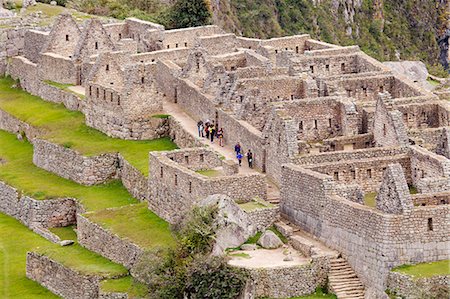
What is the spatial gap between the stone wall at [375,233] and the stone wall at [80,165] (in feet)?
46.1

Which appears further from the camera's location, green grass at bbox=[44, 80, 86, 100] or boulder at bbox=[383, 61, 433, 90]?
boulder at bbox=[383, 61, 433, 90]

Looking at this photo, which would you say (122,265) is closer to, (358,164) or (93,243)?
(93,243)

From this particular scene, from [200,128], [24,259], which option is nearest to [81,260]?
[24,259]

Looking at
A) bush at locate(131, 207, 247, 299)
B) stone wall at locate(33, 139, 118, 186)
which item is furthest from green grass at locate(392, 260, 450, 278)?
stone wall at locate(33, 139, 118, 186)

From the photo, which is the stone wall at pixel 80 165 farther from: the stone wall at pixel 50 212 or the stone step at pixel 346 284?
the stone step at pixel 346 284

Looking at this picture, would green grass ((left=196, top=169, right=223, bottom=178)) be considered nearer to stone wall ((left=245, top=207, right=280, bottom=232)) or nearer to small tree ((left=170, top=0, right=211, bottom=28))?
stone wall ((left=245, top=207, right=280, bottom=232))

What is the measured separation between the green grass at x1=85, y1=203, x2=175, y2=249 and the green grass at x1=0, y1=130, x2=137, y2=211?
2020 mm

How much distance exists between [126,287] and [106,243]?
12.4 feet

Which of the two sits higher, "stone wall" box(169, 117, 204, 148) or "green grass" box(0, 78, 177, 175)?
"stone wall" box(169, 117, 204, 148)

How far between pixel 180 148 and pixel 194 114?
3203mm

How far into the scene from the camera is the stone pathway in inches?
2359

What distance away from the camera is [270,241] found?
184 ft

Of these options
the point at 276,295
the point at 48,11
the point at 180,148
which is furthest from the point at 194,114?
the point at 48,11

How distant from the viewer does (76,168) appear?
6894cm
